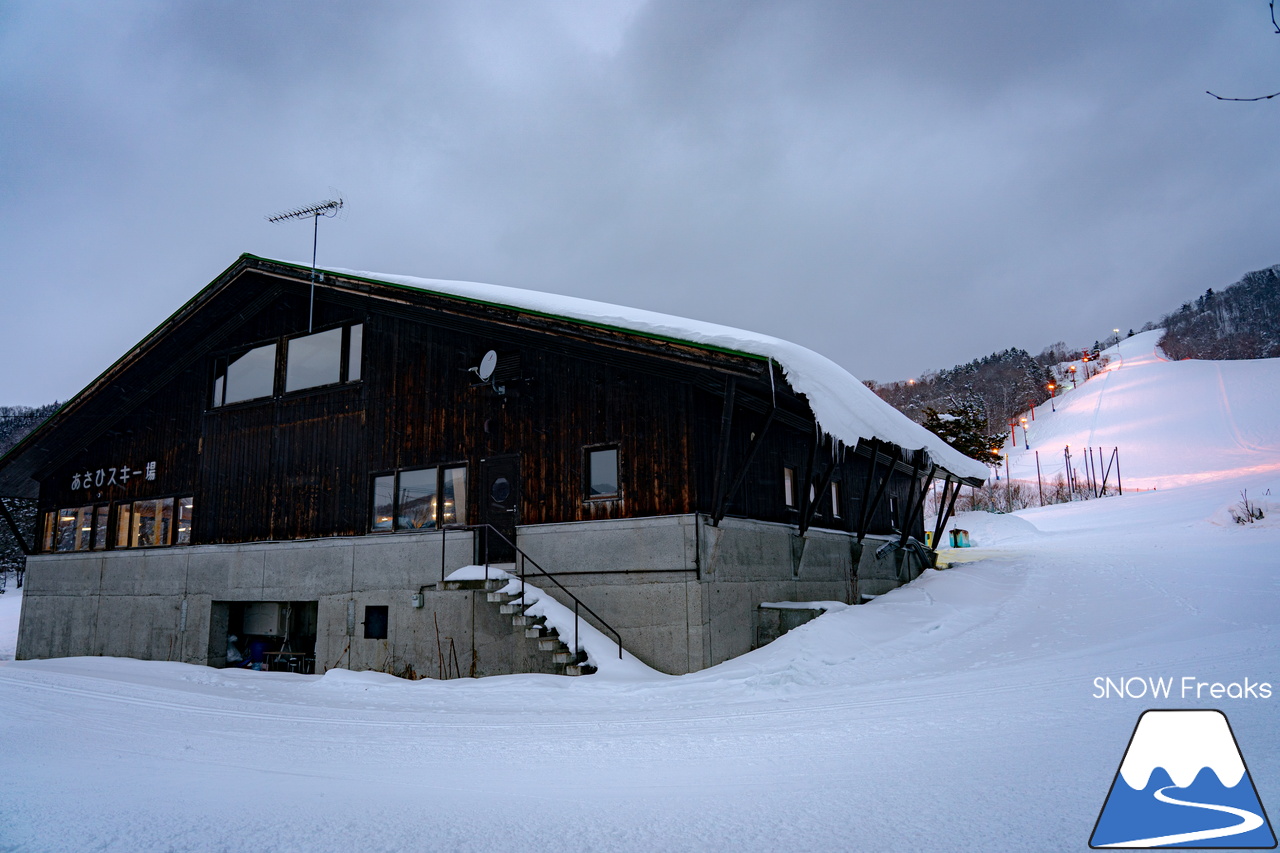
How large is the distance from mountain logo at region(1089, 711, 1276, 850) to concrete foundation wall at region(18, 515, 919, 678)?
8.12 meters

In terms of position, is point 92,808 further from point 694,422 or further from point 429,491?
point 429,491

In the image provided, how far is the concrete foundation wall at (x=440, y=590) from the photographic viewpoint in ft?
40.8

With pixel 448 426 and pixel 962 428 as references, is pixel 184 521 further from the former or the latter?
pixel 962 428

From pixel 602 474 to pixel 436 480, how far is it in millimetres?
3843

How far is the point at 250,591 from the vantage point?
16.9 m

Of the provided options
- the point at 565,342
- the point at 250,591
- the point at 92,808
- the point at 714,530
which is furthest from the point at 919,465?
the point at 92,808

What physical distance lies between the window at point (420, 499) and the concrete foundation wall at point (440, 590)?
40 centimetres

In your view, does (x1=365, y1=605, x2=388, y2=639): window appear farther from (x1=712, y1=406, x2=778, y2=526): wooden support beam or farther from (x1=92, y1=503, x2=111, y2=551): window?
A: (x1=92, y1=503, x2=111, y2=551): window

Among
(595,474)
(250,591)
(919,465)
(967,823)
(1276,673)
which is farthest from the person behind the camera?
(919,465)

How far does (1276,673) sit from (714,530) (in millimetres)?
7195

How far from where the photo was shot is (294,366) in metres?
17.7

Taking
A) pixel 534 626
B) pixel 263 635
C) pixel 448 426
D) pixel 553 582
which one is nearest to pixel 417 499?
pixel 448 426

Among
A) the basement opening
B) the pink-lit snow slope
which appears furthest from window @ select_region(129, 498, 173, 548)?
the pink-lit snow slope

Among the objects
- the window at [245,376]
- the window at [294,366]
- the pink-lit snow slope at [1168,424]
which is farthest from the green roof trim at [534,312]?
the pink-lit snow slope at [1168,424]
